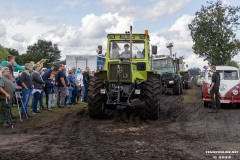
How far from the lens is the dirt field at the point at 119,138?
22.5 feet

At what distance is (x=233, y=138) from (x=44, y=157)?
14.9ft

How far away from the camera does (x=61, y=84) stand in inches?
587

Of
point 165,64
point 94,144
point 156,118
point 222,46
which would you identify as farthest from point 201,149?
point 222,46

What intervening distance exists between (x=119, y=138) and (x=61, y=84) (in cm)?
694

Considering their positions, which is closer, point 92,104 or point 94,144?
point 94,144

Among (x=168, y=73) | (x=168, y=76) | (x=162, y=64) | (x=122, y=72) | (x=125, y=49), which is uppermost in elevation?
(x=162, y=64)

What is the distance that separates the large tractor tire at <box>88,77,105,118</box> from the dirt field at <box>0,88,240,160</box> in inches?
12.4

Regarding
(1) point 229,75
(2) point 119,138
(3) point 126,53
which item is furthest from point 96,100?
(1) point 229,75

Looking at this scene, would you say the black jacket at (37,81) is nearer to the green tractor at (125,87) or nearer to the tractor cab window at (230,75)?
the green tractor at (125,87)

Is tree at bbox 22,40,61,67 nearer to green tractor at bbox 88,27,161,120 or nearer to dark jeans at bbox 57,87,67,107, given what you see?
dark jeans at bbox 57,87,67,107

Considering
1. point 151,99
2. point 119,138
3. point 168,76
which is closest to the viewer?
point 119,138

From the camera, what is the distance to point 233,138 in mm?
8664

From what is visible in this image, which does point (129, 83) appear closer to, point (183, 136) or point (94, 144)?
point (183, 136)

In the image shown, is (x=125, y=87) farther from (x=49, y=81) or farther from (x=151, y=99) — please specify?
(x=49, y=81)
